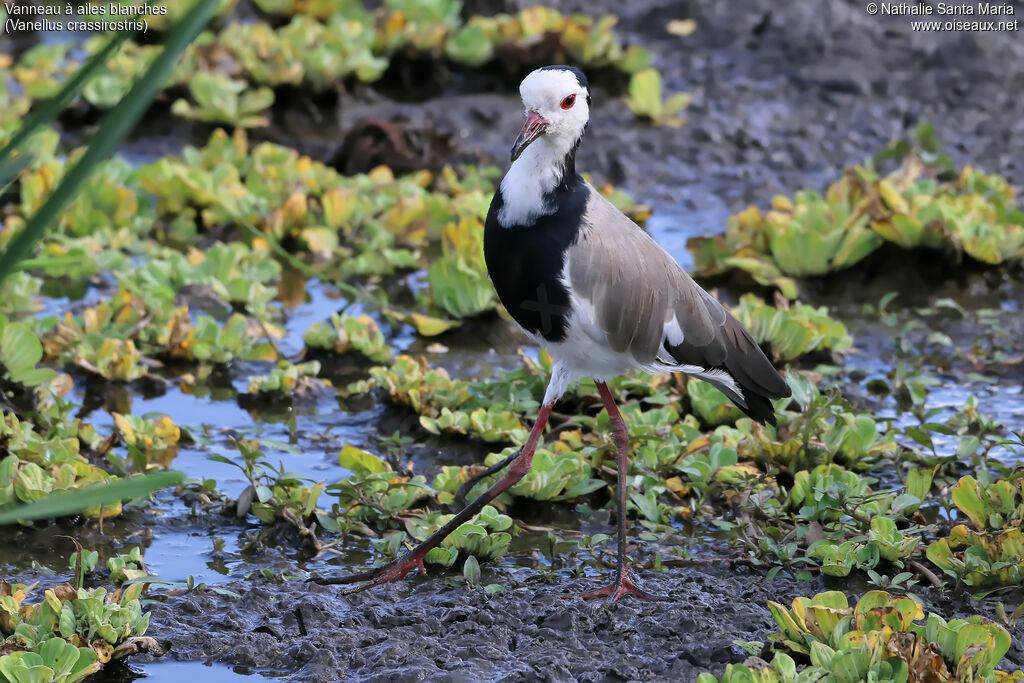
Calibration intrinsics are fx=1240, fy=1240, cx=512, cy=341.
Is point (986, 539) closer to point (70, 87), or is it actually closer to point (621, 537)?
point (621, 537)

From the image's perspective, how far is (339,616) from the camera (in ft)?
10.5

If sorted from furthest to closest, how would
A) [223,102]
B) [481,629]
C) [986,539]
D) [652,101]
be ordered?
[652,101] < [223,102] < [986,539] < [481,629]

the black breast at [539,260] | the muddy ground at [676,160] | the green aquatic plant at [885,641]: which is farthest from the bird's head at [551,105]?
the green aquatic plant at [885,641]

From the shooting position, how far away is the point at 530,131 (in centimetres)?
339

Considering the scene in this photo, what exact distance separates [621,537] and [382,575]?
67cm

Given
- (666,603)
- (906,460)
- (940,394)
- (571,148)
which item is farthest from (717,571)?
(940,394)

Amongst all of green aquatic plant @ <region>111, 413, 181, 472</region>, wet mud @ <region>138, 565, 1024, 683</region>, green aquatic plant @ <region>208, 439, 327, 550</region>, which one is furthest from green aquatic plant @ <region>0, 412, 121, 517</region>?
wet mud @ <region>138, 565, 1024, 683</region>

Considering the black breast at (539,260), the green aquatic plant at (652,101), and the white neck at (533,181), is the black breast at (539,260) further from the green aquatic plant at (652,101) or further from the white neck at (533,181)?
the green aquatic plant at (652,101)

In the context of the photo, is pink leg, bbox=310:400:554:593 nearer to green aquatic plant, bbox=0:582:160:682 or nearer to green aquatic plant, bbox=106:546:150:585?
green aquatic plant, bbox=106:546:150:585

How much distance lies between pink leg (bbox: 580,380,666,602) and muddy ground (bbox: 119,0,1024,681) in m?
0.05

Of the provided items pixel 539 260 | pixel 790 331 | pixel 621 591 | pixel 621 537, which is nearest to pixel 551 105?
pixel 539 260

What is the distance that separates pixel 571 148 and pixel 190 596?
1.60m

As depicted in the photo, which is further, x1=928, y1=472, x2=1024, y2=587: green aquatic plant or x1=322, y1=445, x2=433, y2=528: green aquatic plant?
x1=322, y1=445, x2=433, y2=528: green aquatic plant

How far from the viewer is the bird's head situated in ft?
11.2
